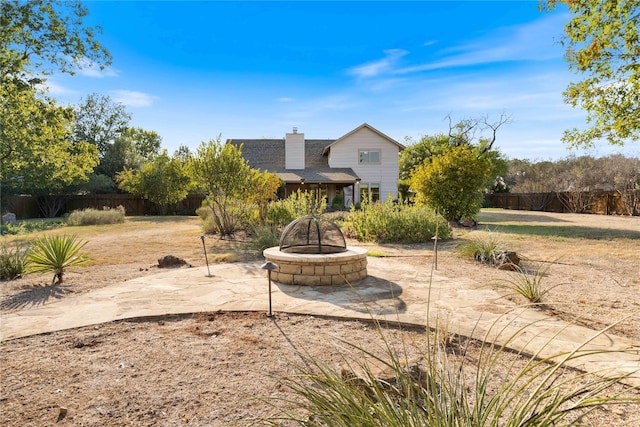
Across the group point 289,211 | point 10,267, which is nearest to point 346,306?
point 10,267

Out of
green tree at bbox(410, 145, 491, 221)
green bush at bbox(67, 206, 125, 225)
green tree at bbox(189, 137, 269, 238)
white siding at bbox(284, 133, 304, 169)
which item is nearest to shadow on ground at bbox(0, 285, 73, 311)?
green tree at bbox(189, 137, 269, 238)

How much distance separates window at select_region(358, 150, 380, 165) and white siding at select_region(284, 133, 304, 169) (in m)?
4.79

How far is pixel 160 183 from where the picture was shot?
26.8 m

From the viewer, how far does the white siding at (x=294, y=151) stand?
2781cm

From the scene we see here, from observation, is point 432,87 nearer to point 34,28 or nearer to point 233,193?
point 233,193

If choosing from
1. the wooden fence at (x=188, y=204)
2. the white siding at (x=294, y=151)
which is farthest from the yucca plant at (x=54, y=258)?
the white siding at (x=294, y=151)

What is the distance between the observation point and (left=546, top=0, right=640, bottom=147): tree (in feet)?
38.9

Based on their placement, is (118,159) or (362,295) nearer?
(362,295)

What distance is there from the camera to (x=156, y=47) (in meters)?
12.6

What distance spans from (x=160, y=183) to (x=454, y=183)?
21.8 metres

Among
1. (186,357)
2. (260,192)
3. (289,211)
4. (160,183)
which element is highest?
(160,183)

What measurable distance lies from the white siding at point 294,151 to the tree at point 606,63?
1817 centimetres

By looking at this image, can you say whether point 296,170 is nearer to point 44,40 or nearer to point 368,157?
point 368,157

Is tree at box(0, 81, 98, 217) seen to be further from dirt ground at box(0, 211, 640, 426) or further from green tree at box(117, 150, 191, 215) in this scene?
dirt ground at box(0, 211, 640, 426)
